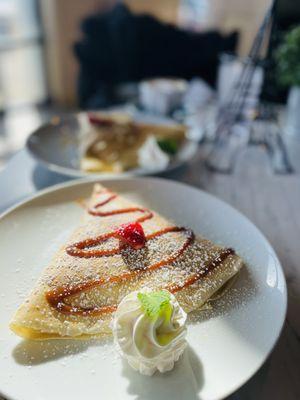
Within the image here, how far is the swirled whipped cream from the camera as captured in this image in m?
0.56

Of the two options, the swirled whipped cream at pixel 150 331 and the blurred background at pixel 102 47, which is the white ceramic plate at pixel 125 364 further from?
the blurred background at pixel 102 47

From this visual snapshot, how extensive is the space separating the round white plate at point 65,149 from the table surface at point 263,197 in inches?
1.7

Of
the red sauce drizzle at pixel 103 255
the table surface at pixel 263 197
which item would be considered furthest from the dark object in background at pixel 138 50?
the red sauce drizzle at pixel 103 255

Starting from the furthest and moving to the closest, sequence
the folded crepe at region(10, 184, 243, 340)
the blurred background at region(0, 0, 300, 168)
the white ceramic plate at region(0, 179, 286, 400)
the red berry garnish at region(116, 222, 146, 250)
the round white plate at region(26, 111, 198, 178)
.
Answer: the blurred background at region(0, 0, 300, 168)
the round white plate at region(26, 111, 198, 178)
the red berry garnish at region(116, 222, 146, 250)
the folded crepe at region(10, 184, 243, 340)
the white ceramic plate at region(0, 179, 286, 400)

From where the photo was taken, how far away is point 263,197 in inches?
44.4

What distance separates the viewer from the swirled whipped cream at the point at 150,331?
0.56 meters

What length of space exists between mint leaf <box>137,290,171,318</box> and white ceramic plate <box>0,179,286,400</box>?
0.28 ft

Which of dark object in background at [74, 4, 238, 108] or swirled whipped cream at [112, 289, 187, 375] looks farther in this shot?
dark object in background at [74, 4, 238, 108]

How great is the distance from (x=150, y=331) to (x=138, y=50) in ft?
8.12

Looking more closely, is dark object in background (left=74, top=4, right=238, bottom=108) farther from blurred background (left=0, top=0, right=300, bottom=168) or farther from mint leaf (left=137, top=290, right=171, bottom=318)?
mint leaf (left=137, top=290, right=171, bottom=318)

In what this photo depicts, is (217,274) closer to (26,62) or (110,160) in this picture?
(110,160)

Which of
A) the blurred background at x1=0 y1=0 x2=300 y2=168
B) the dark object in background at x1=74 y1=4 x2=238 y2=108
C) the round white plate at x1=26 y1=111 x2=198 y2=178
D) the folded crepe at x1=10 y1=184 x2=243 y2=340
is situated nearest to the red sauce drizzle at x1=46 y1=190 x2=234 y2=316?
the folded crepe at x1=10 y1=184 x2=243 y2=340

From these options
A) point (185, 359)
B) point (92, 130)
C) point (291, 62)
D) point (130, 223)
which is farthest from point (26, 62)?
point (185, 359)

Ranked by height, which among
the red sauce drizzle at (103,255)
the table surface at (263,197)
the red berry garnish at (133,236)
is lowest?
the table surface at (263,197)
